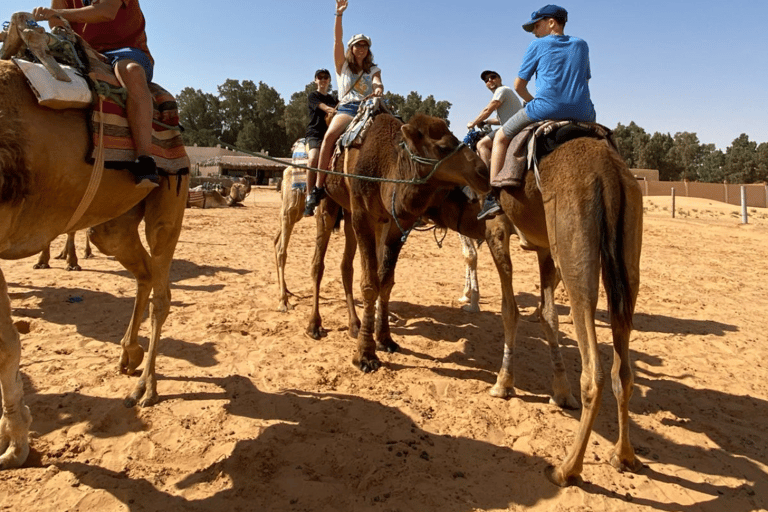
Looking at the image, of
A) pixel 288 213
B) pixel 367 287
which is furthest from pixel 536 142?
pixel 288 213

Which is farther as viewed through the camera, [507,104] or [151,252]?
[507,104]

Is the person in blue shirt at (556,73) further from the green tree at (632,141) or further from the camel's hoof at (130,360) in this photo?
the green tree at (632,141)

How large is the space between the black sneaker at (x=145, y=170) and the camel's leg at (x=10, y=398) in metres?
1.03

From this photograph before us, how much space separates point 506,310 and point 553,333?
47 centimetres

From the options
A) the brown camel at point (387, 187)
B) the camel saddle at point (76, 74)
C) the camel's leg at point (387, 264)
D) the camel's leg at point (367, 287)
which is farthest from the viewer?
the camel's leg at point (387, 264)

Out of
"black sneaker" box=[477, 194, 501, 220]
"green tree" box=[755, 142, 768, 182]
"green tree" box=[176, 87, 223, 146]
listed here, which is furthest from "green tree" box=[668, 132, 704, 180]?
"black sneaker" box=[477, 194, 501, 220]

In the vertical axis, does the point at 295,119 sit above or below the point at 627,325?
above

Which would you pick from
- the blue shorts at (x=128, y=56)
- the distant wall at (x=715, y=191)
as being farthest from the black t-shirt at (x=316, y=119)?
the distant wall at (x=715, y=191)

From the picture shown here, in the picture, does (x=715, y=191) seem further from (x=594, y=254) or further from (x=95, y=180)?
(x=95, y=180)

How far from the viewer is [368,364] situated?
5.02 meters

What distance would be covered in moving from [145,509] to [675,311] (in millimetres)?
7685

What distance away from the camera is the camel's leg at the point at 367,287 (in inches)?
201

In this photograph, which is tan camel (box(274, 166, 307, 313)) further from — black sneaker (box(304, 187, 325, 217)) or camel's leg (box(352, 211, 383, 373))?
camel's leg (box(352, 211, 383, 373))

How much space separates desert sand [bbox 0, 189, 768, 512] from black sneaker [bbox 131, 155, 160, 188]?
1.83 m
